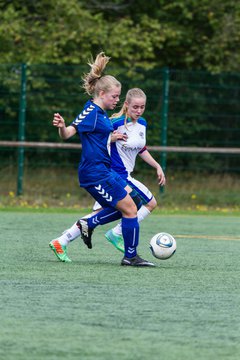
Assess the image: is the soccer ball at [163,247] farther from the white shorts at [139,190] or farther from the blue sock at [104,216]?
the white shorts at [139,190]

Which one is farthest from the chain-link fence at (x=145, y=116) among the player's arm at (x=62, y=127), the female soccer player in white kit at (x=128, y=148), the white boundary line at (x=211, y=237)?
the player's arm at (x=62, y=127)

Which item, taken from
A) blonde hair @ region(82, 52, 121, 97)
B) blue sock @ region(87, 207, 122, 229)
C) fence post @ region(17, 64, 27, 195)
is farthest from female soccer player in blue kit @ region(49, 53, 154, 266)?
fence post @ region(17, 64, 27, 195)

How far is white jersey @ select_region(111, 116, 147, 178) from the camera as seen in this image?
9.70 metres

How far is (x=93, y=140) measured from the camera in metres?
8.54

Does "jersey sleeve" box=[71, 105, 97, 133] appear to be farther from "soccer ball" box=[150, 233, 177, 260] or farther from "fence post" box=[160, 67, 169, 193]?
"fence post" box=[160, 67, 169, 193]

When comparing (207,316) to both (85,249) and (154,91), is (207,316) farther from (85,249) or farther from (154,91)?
(154,91)

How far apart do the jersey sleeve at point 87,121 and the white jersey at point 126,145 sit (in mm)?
1152

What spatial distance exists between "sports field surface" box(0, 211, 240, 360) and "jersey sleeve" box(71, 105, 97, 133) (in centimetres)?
109

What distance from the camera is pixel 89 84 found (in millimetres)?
8703

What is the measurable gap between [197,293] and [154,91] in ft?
40.7

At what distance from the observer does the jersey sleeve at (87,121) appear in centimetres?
848

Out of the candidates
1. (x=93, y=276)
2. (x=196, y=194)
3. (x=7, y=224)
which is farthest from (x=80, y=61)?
(x=93, y=276)

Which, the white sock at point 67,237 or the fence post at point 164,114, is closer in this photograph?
the white sock at point 67,237

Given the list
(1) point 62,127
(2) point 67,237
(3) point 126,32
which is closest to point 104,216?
(2) point 67,237
